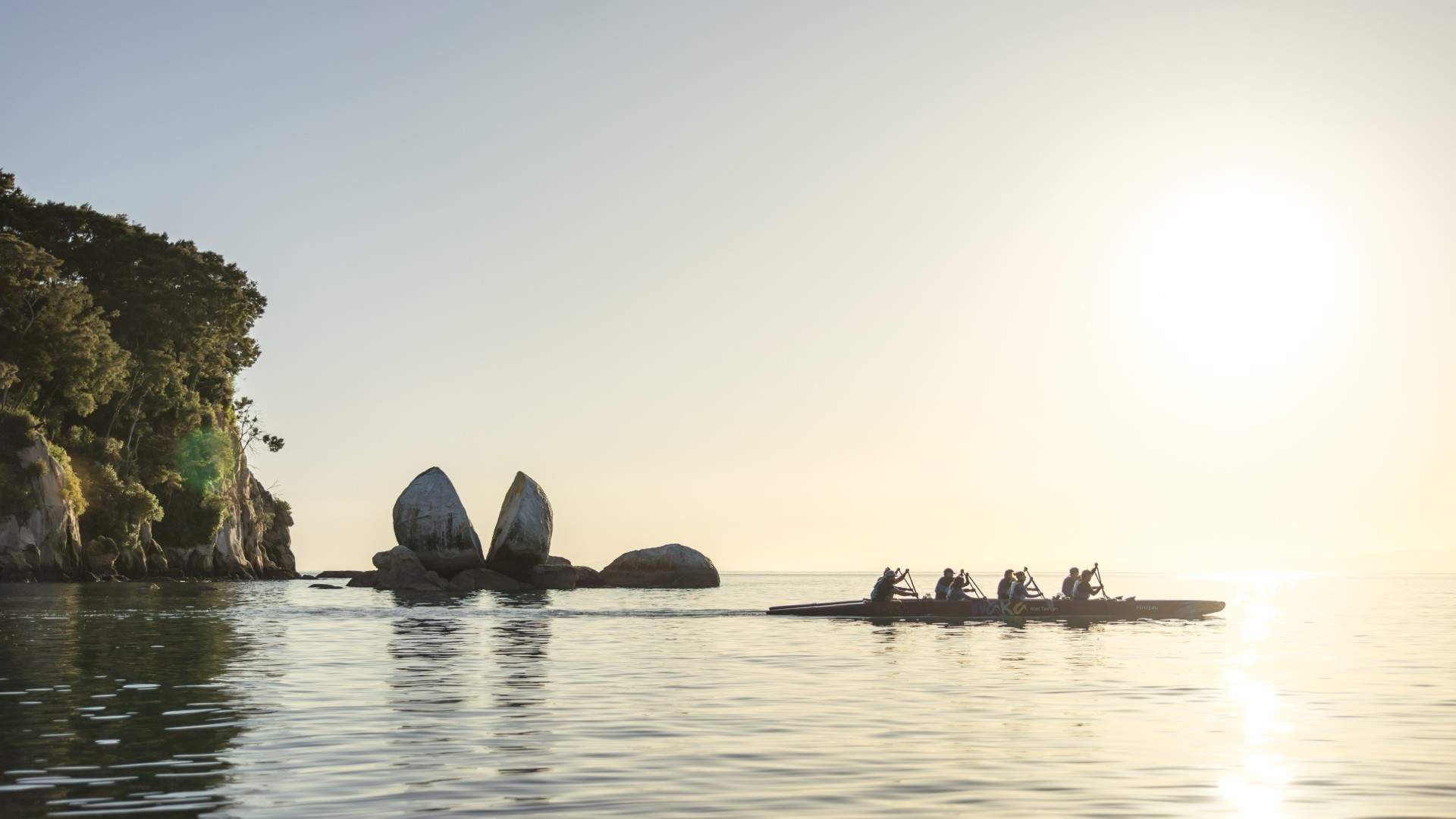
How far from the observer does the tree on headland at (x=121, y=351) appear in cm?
6606

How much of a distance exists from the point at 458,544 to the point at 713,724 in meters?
59.5

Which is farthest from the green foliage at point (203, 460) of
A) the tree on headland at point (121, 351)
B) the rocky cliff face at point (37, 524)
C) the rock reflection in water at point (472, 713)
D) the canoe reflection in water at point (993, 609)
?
the canoe reflection in water at point (993, 609)

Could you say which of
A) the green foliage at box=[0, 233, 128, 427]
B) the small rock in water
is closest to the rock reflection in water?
the green foliage at box=[0, 233, 128, 427]

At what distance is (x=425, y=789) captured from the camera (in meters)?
11.8

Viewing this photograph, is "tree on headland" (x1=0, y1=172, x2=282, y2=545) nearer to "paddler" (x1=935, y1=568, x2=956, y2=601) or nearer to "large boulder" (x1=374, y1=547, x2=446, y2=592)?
"large boulder" (x1=374, y1=547, x2=446, y2=592)

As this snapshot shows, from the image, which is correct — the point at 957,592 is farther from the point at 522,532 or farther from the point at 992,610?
the point at 522,532

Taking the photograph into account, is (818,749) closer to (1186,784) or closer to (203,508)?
(1186,784)

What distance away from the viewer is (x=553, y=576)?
7831 centimetres

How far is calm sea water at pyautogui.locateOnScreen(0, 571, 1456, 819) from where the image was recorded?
11.6m

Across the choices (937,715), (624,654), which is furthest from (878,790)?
(624,654)

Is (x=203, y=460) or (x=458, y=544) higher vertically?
(x=203, y=460)

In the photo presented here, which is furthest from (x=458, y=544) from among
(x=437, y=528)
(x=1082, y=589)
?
(x=1082, y=589)

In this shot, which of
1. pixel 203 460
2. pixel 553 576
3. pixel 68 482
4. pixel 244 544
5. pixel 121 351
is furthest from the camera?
pixel 244 544

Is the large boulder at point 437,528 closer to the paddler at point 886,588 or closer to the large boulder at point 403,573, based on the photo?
the large boulder at point 403,573
